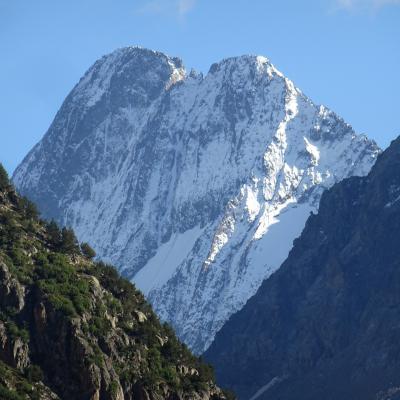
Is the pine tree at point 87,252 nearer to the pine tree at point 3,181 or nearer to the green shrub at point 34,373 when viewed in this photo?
the pine tree at point 3,181

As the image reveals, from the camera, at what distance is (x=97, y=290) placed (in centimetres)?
12312

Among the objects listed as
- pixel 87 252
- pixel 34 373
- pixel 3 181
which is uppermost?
pixel 3 181

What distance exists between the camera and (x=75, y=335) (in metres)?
114

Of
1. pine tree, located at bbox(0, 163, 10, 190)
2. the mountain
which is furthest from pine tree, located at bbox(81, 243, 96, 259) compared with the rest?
pine tree, located at bbox(0, 163, 10, 190)

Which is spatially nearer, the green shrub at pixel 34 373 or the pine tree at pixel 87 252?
the green shrub at pixel 34 373

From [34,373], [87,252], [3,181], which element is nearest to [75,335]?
[34,373]

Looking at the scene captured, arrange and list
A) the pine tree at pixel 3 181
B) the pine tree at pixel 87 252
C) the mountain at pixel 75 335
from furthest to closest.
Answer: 1. the pine tree at pixel 3 181
2. the pine tree at pixel 87 252
3. the mountain at pixel 75 335

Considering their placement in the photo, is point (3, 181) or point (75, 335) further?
point (3, 181)

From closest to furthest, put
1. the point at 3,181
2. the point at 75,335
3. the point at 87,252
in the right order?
the point at 75,335
the point at 3,181
the point at 87,252

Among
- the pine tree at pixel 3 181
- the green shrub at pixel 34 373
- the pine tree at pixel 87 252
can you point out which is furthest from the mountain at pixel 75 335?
the pine tree at pixel 3 181

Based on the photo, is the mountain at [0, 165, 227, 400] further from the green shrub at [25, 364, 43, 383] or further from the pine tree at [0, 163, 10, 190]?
the pine tree at [0, 163, 10, 190]

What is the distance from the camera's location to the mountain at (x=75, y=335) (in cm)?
11125

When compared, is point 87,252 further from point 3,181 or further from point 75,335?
point 75,335

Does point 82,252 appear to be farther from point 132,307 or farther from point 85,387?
point 85,387
